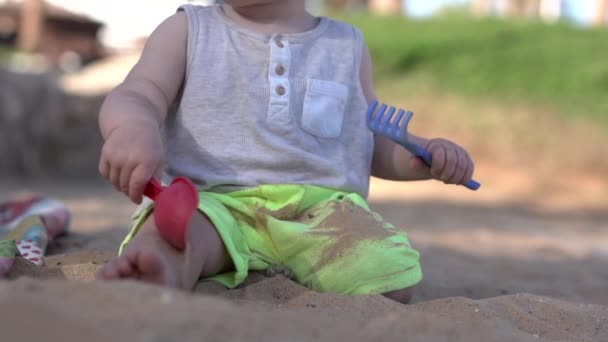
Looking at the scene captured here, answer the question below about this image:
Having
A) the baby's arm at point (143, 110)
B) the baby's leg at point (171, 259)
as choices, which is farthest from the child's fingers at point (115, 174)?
the baby's leg at point (171, 259)

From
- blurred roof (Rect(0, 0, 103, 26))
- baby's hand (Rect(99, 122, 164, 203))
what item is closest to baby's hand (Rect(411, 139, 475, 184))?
baby's hand (Rect(99, 122, 164, 203))

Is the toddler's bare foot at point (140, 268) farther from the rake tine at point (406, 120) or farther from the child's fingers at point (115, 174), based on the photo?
the rake tine at point (406, 120)

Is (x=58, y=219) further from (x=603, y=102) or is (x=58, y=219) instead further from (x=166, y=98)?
(x=603, y=102)

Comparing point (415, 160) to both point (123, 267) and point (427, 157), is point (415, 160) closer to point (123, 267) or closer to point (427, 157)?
point (427, 157)

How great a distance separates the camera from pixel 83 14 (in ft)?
32.2

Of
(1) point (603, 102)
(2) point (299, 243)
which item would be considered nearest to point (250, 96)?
(2) point (299, 243)

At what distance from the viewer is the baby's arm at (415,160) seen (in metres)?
1.54

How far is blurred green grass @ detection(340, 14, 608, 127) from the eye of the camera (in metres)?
5.93

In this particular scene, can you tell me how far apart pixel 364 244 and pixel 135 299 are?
622 millimetres

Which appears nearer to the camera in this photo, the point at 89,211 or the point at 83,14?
the point at 89,211

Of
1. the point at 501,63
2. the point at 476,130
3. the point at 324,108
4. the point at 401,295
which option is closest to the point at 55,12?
the point at 501,63

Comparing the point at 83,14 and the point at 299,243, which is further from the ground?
the point at 299,243

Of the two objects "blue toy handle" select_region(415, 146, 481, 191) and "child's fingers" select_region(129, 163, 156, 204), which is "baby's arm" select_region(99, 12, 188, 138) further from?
"blue toy handle" select_region(415, 146, 481, 191)

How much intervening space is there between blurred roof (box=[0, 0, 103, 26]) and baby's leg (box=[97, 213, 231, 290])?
8.54 metres
